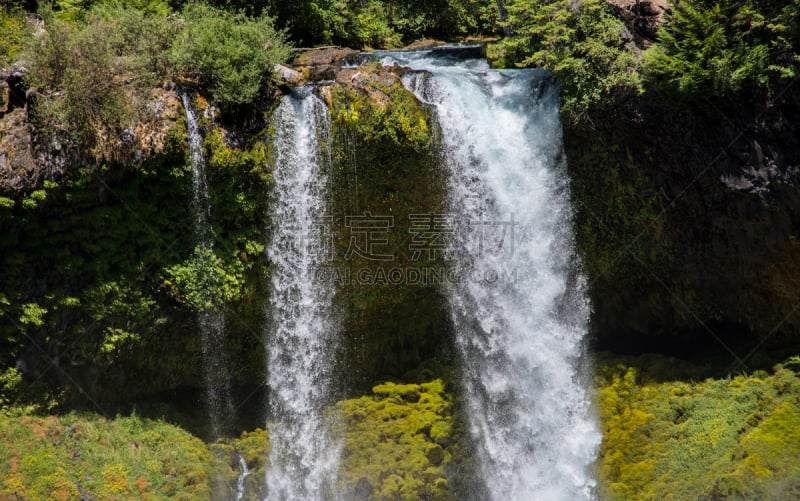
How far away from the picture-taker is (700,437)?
11.1m

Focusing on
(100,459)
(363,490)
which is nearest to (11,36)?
(100,459)

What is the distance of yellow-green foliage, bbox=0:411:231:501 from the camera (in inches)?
388

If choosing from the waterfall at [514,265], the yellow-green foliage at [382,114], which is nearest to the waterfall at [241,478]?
the waterfall at [514,265]

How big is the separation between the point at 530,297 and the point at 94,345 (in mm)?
7704

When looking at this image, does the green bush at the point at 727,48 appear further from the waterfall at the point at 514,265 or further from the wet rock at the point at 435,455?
the wet rock at the point at 435,455

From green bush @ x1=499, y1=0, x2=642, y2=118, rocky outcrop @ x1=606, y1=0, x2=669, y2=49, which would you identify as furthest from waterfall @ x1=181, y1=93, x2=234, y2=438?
rocky outcrop @ x1=606, y1=0, x2=669, y2=49

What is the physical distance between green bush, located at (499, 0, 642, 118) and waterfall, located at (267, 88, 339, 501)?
14.6 feet

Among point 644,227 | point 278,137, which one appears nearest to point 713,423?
point 644,227

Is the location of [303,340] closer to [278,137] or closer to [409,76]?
[278,137]

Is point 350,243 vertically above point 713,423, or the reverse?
point 350,243

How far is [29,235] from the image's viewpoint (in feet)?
33.4

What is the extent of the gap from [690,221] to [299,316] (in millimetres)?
7364

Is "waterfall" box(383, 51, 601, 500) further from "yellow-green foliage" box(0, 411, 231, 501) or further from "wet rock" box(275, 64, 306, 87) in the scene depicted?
"yellow-green foliage" box(0, 411, 231, 501)

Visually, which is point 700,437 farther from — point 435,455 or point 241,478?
point 241,478
